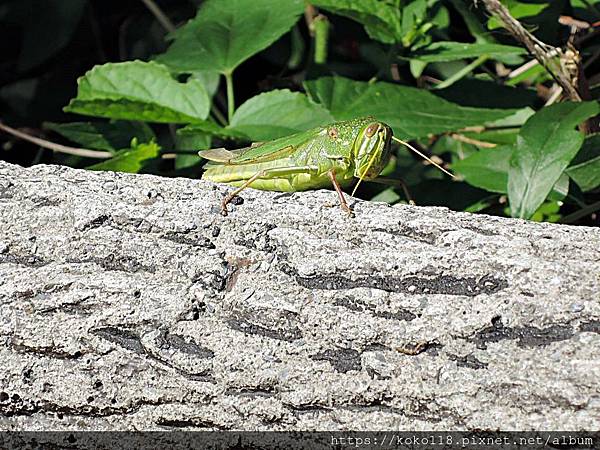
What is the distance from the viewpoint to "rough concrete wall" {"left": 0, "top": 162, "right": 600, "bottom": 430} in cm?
123

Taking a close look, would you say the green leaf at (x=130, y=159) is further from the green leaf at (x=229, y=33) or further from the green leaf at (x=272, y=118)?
the green leaf at (x=229, y=33)

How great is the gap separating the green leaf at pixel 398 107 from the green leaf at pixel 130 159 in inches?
17.8

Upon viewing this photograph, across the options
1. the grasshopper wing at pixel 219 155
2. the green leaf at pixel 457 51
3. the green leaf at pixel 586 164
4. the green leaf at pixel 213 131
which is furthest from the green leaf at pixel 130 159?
the green leaf at pixel 586 164

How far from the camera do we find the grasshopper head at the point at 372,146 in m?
1.79

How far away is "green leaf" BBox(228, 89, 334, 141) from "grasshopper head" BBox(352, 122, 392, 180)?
0.89 ft

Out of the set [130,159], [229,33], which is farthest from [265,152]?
[229,33]

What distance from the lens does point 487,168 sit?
Result: 208 centimetres

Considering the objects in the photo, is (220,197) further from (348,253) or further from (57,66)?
(57,66)

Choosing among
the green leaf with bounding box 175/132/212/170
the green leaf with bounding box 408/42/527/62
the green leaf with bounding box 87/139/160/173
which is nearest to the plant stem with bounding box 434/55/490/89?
the green leaf with bounding box 408/42/527/62

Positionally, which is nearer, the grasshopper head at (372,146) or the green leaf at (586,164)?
the grasshopper head at (372,146)

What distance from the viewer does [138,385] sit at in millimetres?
1322

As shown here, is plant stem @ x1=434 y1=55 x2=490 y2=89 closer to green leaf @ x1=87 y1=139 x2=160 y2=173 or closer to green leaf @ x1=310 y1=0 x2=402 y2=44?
green leaf @ x1=310 y1=0 x2=402 y2=44

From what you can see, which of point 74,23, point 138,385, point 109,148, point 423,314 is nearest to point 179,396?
point 138,385

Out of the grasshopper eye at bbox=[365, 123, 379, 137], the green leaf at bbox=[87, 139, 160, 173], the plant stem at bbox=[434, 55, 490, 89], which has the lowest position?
the green leaf at bbox=[87, 139, 160, 173]
